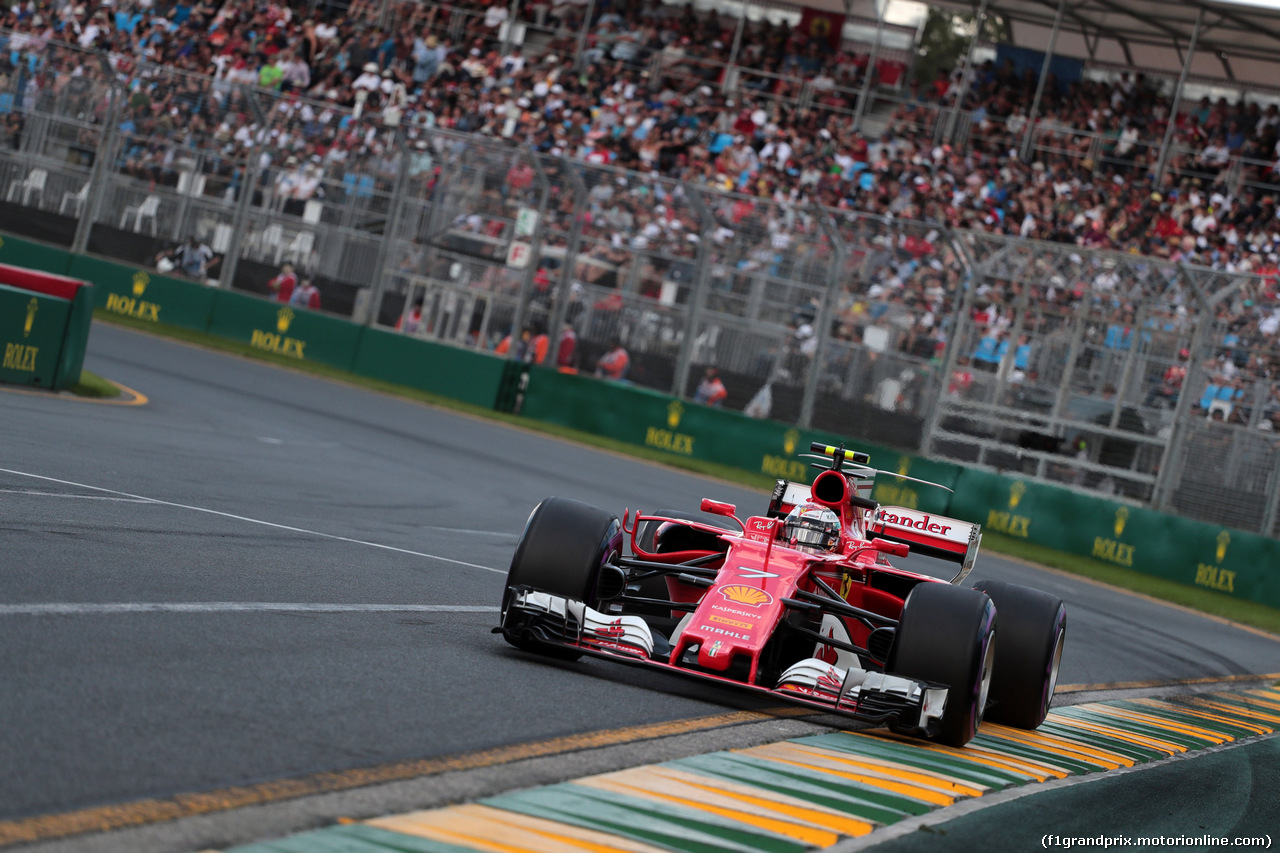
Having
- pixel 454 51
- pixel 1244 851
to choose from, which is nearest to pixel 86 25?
pixel 454 51

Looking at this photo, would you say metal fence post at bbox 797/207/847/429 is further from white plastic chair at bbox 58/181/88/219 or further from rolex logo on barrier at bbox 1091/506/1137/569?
white plastic chair at bbox 58/181/88/219

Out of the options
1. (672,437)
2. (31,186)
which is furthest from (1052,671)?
(31,186)

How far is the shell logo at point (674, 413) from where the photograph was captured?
75.3ft

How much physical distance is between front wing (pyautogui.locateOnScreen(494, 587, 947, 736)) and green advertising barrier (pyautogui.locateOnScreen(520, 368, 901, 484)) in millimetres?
15025

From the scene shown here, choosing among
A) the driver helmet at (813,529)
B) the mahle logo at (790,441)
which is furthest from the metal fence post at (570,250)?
the driver helmet at (813,529)

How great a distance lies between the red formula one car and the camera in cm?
616

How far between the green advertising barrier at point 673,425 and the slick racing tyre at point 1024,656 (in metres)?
14.0

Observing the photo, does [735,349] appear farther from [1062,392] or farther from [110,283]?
[110,283]

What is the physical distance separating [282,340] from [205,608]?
19765mm

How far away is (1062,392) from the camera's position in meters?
20.8

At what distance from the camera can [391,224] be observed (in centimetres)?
2450

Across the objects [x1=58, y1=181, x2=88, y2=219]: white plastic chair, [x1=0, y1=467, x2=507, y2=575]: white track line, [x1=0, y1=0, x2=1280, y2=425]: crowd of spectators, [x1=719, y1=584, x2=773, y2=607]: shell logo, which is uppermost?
[x1=0, y1=0, x2=1280, y2=425]: crowd of spectators

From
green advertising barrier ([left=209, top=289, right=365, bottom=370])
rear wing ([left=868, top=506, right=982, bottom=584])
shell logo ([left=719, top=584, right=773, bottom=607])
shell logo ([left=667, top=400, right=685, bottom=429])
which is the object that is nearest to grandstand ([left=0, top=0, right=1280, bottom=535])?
shell logo ([left=667, top=400, right=685, bottom=429])

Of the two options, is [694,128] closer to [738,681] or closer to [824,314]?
[824,314]
